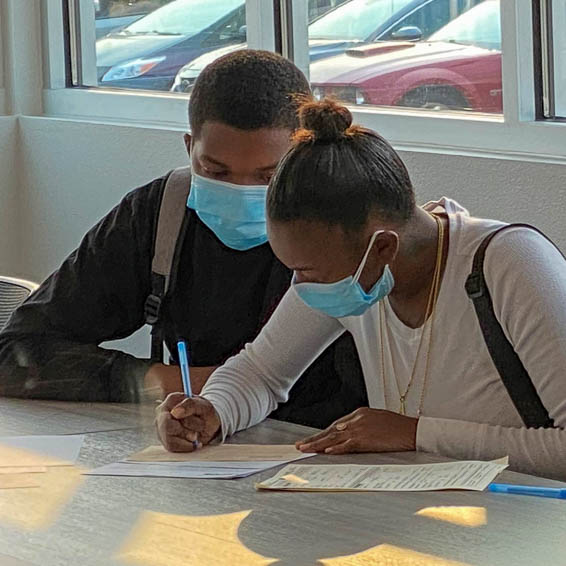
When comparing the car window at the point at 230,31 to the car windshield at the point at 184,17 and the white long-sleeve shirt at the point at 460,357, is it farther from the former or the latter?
the white long-sleeve shirt at the point at 460,357

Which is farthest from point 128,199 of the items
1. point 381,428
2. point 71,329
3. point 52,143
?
point 52,143

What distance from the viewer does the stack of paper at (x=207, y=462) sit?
68.9 inches

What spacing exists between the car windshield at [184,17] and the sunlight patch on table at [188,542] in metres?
2.30

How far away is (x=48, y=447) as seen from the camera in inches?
74.7

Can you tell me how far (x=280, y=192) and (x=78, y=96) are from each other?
2393mm

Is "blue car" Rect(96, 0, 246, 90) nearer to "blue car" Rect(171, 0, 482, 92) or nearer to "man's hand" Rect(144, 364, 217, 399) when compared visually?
"blue car" Rect(171, 0, 482, 92)

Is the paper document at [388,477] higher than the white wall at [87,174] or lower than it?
lower

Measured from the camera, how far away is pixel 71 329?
2383 millimetres

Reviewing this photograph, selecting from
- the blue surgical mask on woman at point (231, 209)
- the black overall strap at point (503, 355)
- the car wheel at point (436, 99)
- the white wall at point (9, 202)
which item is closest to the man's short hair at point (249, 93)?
the blue surgical mask on woman at point (231, 209)

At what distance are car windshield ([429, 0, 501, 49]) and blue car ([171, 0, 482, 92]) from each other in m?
0.02

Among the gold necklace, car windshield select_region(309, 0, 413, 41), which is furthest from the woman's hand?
car windshield select_region(309, 0, 413, 41)

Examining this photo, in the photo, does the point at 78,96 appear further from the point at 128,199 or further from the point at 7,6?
the point at 128,199

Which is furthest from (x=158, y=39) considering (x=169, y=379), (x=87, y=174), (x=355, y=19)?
(x=169, y=379)

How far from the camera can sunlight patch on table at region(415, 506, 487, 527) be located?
149 centimetres
